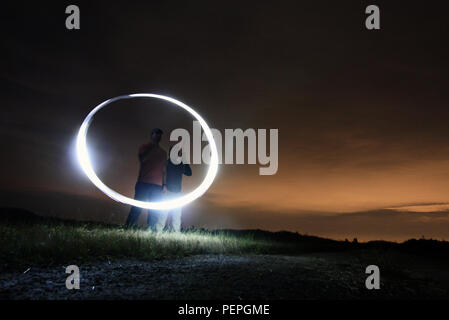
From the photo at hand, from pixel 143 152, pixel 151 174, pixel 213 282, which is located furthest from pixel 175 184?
pixel 213 282

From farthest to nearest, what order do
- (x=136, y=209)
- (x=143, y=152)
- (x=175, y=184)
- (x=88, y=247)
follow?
(x=175, y=184)
(x=143, y=152)
(x=136, y=209)
(x=88, y=247)

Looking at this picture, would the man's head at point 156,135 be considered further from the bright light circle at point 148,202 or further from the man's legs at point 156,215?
the man's legs at point 156,215

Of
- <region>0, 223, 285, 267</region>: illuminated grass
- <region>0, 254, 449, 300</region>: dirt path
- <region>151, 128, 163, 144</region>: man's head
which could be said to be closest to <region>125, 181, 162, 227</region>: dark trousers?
<region>151, 128, 163, 144</region>: man's head

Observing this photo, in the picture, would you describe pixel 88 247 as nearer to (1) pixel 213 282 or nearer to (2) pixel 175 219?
(1) pixel 213 282

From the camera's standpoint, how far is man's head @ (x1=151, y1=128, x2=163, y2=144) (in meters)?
10.0

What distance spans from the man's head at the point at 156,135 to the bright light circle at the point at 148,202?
0.84 metres

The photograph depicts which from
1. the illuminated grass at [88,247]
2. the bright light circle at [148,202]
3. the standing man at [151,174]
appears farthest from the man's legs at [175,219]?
the illuminated grass at [88,247]

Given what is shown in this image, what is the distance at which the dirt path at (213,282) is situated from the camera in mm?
4137

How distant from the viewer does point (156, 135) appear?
33.0 feet

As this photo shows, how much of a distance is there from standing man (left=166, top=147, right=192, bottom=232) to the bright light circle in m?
0.31

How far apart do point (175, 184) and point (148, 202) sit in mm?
1022

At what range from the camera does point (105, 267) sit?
18.1 feet

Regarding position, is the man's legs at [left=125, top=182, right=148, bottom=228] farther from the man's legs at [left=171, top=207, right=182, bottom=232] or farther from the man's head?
the man's head
